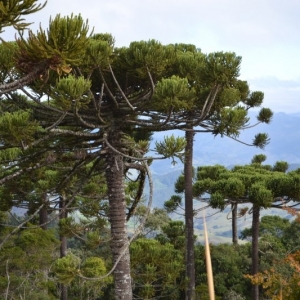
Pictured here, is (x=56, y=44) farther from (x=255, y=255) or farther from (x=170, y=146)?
(x=255, y=255)

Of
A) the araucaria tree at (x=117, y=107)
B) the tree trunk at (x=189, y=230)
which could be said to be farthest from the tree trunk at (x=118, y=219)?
the tree trunk at (x=189, y=230)

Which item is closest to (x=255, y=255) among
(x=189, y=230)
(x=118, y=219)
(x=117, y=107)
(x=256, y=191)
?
(x=189, y=230)

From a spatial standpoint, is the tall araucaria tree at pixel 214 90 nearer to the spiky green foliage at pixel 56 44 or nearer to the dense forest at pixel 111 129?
the dense forest at pixel 111 129

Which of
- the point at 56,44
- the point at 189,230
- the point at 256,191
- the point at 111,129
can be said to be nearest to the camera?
the point at 56,44

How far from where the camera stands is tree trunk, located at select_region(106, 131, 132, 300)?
562 centimetres

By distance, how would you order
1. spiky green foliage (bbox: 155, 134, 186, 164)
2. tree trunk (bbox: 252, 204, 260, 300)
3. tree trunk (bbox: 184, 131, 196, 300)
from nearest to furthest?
spiky green foliage (bbox: 155, 134, 186, 164), tree trunk (bbox: 184, 131, 196, 300), tree trunk (bbox: 252, 204, 260, 300)

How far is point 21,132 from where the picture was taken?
4.24 m

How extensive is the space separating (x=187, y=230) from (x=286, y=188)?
276cm

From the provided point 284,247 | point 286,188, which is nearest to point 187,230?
point 286,188

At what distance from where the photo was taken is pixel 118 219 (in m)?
5.81

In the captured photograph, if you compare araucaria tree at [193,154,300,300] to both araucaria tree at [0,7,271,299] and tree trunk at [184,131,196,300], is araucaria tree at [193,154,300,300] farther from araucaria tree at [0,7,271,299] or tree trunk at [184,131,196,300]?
araucaria tree at [0,7,271,299]

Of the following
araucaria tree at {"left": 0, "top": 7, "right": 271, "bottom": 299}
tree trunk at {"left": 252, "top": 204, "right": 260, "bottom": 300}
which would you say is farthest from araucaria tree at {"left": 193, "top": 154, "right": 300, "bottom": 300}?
araucaria tree at {"left": 0, "top": 7, "right": 271, "bottom": 299}

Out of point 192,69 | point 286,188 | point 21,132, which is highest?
point 192,69

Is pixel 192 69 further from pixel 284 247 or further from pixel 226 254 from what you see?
pixel 284 247
